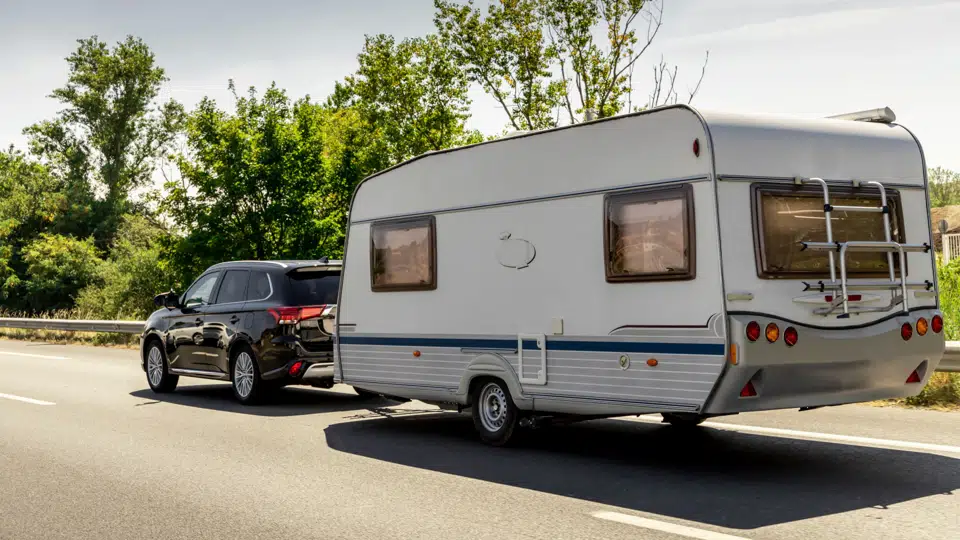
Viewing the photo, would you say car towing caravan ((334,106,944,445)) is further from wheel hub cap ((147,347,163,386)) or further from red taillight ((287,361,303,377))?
wheel hub cap ((147,347,163,386))

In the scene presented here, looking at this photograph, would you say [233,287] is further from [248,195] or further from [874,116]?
[248,195]

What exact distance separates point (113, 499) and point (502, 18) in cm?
2312

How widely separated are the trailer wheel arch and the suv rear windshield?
12.3 ft

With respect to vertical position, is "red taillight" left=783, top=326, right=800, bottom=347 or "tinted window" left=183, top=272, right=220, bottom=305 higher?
"tinted window" left=183, top=272, right=220, bottom=305

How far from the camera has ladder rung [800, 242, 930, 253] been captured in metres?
7.50

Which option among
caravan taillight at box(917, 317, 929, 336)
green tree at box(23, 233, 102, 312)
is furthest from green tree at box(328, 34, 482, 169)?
caravan taillight at box(917, 317, 929, 336)

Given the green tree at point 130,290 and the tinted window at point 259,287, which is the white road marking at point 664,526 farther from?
the green tree at point 130,290

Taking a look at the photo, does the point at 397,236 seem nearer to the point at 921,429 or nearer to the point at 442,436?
the point at 442,436

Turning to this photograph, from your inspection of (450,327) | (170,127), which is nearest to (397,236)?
(450,327)

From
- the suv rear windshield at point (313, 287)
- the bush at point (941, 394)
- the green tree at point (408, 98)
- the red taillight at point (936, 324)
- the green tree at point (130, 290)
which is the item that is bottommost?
the bush at point (941, 394)

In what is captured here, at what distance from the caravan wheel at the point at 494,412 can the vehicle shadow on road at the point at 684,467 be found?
0.13m

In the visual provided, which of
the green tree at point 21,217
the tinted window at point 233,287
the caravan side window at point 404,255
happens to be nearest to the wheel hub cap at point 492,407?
the caravan side window at point 404,255

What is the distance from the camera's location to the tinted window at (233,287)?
13.4 metres

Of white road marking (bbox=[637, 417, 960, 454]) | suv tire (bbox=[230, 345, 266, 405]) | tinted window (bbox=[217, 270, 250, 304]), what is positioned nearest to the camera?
white road marking (bbox=[637, 417, 960, 454])
